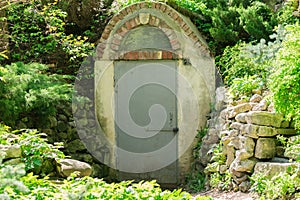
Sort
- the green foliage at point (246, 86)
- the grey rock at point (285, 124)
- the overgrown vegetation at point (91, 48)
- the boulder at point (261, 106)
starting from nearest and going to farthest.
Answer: the overgrown vegetation at point (91, 48), the grey rock at point (285, 124), the boulder at point (261, 106), the green foliage at point (246, 86)

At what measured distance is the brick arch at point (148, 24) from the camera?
906cm

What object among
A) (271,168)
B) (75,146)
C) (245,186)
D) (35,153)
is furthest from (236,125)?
(75,146)

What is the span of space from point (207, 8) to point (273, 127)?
3.97 meters

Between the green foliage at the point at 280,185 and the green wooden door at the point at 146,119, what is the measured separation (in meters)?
3.06

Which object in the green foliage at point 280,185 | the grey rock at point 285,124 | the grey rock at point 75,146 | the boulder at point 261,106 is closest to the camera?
the green foliage at point 280,185

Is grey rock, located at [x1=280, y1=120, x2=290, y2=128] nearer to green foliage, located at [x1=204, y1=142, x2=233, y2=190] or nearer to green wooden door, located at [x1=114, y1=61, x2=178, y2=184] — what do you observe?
green foliage, located at [x1=204, y1=142, x2=233, y2=190]

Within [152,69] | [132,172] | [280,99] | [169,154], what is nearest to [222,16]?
[152,69]

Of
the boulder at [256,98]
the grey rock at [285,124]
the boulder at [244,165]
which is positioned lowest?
the boulder at [244,165]

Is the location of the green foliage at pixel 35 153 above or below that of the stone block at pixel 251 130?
below

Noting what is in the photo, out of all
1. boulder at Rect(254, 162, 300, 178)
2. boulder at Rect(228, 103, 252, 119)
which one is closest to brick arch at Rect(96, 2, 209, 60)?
boulder at Rect(228, 103, 252, 119)

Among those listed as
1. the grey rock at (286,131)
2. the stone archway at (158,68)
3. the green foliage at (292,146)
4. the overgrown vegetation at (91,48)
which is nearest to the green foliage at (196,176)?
the overgrown vegetation at (91,48)

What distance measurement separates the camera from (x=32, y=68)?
782cm

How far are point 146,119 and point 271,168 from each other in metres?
3.40

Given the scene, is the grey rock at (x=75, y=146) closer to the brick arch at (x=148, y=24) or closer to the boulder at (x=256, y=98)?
the brick arch at (x=148, y=24)
